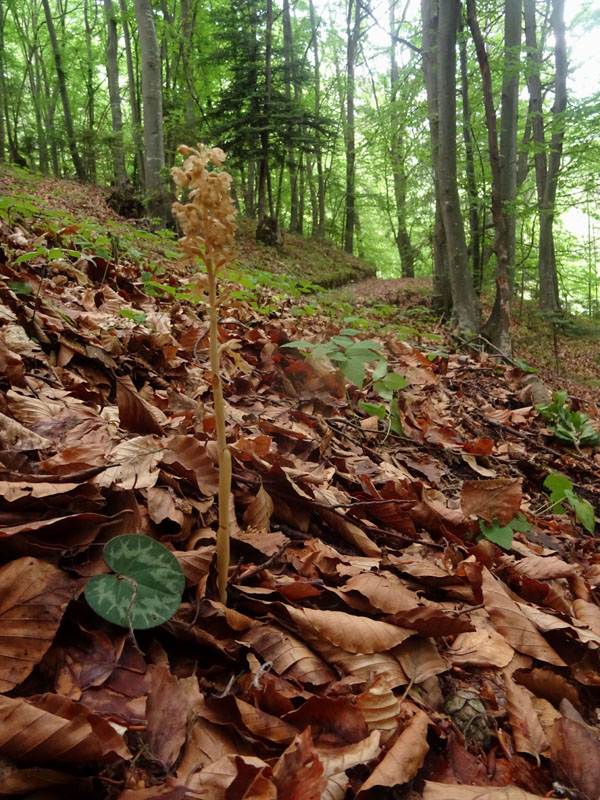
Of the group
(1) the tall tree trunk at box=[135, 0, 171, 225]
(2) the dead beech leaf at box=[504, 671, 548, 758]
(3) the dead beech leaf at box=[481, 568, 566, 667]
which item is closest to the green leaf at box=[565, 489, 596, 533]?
(3) the dead beech leaf at box=[481, 568, 566, 667]

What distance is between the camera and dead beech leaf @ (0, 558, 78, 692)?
2.73 ft

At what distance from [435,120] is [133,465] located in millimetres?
9200

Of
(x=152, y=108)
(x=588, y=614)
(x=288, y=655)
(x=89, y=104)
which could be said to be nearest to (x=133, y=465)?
(x=288, y=655)

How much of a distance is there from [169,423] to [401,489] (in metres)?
0.96

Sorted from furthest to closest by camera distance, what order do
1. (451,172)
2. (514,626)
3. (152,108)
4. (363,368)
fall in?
(152,108) < (451,172) < (363,368) < (514,626)

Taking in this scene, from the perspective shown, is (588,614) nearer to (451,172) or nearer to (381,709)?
(381,709)

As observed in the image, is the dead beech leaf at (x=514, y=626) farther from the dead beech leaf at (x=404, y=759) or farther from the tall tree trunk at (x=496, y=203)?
the tall tree trunk at (x=496, y=203)

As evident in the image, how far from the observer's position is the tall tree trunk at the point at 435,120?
27.5 ft

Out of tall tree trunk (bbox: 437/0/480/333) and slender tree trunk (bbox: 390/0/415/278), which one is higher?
slender tree trunk (bbox: 390/0/415/278)

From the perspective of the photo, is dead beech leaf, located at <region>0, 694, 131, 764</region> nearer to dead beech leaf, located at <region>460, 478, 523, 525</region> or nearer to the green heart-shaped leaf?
the green heart-shaped leaf

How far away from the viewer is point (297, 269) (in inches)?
595

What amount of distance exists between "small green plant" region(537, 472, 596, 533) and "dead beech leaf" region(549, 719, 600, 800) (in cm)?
147

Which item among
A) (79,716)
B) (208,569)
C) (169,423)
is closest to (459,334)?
(169,423)

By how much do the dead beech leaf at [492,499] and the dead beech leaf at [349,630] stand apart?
0.80 meters
